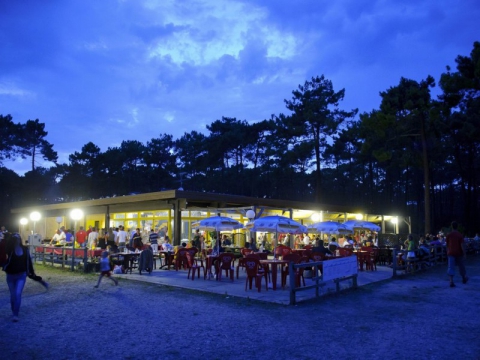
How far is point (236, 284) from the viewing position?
34.4 feet

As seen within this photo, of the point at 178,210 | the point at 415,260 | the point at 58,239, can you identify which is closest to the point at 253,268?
the point at 415,260

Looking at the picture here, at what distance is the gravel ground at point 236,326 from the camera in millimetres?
4793

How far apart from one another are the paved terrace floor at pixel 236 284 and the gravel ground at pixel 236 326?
427 millimetres

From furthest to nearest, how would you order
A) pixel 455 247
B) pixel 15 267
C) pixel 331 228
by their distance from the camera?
pixel 331 228 < pixel 455 247 < pixel 15 267

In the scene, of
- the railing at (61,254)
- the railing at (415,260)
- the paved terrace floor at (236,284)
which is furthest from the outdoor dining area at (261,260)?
the railing at (61,254)

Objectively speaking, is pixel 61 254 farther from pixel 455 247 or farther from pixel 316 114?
pixel 316 114

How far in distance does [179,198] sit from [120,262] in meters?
4.57

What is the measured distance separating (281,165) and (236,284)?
25089mm

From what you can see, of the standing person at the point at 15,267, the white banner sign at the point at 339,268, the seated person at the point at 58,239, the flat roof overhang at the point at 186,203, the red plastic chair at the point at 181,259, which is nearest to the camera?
the standing person at the point at 15,267

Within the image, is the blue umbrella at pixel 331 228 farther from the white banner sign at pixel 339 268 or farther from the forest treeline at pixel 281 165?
the forest treeline at pixel 281 165

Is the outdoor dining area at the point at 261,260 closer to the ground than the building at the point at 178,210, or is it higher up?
closer to the ground

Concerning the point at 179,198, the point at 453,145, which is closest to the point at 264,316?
the point at 179,198

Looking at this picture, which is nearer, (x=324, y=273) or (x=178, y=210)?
(x=324, y=273)

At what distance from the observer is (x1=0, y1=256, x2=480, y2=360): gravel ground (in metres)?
4.79
